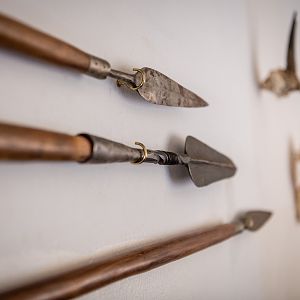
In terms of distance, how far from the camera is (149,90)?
639 mm

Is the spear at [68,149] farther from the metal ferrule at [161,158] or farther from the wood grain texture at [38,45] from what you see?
the wood grain texture at [38,45]

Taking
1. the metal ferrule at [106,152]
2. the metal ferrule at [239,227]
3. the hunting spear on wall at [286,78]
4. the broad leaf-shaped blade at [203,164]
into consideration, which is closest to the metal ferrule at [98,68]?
the metal ferrule at [106,152]

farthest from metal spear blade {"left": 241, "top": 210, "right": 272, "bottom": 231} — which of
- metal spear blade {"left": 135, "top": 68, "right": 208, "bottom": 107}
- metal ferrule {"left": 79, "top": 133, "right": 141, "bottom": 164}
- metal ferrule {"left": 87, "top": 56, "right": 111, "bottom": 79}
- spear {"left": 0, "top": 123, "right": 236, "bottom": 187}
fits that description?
metal ferrule {"left": 87, "top": 56, "right": 111, "bottom": 79}

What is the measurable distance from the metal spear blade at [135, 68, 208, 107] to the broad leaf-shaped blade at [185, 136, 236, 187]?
0.11 meters

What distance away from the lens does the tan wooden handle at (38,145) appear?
39 cm

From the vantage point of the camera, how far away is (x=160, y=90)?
2.17ft

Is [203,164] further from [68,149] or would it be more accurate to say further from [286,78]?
[286,78]

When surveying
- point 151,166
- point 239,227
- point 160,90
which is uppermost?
point 160,90

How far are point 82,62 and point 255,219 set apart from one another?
824mm

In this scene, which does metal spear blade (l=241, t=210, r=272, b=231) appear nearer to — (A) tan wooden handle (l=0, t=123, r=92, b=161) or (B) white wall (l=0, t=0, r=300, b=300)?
(B) white wall (l=0, t=0, r=300, b=300)

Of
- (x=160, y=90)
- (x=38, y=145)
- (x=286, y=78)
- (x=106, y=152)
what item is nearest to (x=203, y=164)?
(x=160, y=90)

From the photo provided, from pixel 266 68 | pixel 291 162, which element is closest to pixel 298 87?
pixel 266 68

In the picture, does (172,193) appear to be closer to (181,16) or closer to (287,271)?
(181,16)

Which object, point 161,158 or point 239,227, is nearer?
point 161,158
